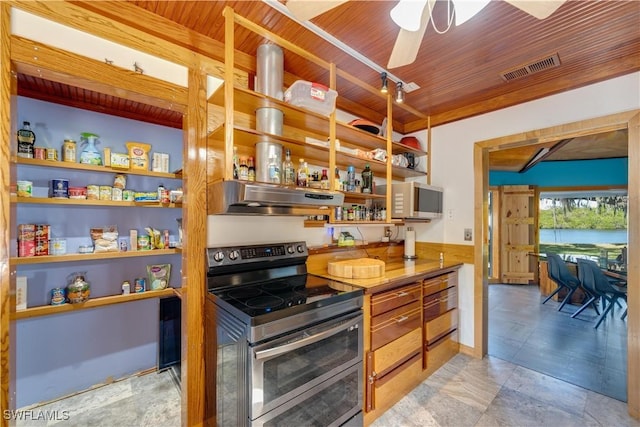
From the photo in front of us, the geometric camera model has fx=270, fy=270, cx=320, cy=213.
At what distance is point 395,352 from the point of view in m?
1.94

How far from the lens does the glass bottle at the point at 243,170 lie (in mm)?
1700

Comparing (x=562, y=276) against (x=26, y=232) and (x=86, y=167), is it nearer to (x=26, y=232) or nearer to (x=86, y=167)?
(x=86, y=167)

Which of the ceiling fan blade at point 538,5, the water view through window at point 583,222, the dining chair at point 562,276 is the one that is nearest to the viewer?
the ceiling fan blade at point 538,5

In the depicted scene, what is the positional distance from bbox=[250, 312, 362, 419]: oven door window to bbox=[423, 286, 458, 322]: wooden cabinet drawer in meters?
0.89

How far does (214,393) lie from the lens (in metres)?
1.59

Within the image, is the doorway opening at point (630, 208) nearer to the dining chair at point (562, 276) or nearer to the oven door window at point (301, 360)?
the oven door window at point (301, 360)

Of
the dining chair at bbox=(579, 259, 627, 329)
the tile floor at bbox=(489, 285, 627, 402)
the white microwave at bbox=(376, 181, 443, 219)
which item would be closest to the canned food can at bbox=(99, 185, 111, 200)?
the white microwave at bbox=(376, 181, 443, 219)

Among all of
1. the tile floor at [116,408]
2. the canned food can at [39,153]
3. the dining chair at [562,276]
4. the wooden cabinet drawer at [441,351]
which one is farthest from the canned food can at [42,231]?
the dining chair at [562,276]

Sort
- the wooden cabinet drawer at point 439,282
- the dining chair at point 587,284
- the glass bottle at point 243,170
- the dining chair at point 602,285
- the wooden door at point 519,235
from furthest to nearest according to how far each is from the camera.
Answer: the wooden door at point 519,235 → the dining chair at point 587,284 → the dining chair at point 602,285 → the wooden cabinet drawer at point 439,282 → the glass bottle at point 243,170

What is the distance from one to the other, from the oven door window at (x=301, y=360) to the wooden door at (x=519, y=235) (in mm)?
5199

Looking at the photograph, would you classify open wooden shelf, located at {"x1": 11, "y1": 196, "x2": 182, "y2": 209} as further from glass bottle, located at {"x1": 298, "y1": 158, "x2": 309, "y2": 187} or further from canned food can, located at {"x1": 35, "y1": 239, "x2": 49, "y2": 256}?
glass bottle, located at {"x1": 298, "y1": 158, "x2": 309, "y2": 187}

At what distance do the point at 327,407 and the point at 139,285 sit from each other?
1850mm

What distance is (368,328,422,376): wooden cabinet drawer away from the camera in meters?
1.80

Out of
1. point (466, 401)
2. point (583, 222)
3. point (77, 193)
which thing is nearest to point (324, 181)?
point (77, 193)
